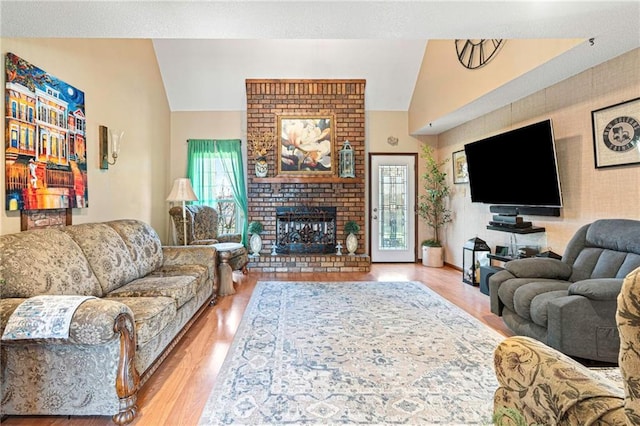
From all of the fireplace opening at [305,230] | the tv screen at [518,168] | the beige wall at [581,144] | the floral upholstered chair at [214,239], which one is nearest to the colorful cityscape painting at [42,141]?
the floral upholstered chair at [214,239]

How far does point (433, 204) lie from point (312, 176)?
87.5 inches

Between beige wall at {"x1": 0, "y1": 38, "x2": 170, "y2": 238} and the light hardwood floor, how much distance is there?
1443 mm

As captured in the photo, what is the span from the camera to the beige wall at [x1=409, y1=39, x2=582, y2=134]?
310 cm

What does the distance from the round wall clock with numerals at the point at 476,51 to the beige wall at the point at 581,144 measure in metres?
0.69

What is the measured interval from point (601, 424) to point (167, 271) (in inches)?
131

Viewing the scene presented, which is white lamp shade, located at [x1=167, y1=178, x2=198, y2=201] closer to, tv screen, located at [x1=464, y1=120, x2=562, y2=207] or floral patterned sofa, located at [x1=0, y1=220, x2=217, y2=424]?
floral patterned sofa, located at [x1=0, y1=220, x2=217, y2=424]

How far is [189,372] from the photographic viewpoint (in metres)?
2.35

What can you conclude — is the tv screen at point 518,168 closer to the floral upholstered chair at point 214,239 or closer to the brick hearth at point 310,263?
the brick hearth at point 310,263

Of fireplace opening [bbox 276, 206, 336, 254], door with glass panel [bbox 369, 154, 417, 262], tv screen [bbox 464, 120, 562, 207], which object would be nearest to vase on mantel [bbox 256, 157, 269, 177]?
fireplace opening [bbox 276, 206, 336, 254]

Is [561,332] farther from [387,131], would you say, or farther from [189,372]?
[387,131]

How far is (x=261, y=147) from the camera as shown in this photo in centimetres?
591

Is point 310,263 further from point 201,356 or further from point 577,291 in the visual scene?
point 577,291

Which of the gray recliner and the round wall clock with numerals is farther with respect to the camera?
the round wall clock with numerals

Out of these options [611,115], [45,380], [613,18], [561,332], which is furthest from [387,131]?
[45,380]
